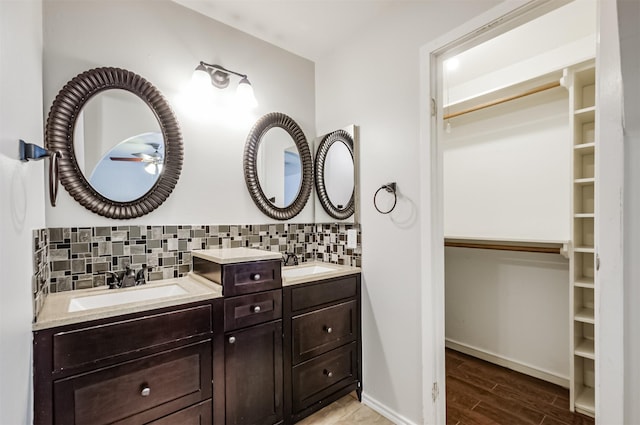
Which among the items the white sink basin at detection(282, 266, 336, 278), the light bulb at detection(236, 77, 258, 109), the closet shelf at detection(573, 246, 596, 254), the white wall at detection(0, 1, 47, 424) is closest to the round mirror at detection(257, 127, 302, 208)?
the light bulb at detection(236, 77, 258, 109)

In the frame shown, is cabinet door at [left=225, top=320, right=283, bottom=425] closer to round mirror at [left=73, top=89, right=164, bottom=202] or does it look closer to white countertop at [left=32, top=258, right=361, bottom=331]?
white countertop at [left=32, top=258, right=361, bottom=331]

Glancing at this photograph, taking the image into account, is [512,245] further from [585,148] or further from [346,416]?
[346,416]

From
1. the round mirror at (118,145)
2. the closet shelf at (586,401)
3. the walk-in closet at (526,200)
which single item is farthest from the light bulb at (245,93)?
the closet shelf at (586,401)

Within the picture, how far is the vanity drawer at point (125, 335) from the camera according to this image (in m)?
1.08

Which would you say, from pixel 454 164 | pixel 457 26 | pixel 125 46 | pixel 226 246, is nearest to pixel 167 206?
pixel 226 246

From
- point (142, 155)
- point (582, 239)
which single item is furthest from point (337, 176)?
→ point (582, 239)

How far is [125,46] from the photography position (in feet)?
5.31

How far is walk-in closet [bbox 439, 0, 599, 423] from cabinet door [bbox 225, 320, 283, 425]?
147 centimetres

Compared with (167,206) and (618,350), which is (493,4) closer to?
(618,350)

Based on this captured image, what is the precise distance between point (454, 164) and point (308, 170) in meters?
1.42

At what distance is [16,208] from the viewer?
34.6 inches

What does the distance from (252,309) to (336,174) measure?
1167 mm

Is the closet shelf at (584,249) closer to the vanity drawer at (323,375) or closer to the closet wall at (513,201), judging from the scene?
the closet wall at (513,201)

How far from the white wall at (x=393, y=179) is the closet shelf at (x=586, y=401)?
1062mm
